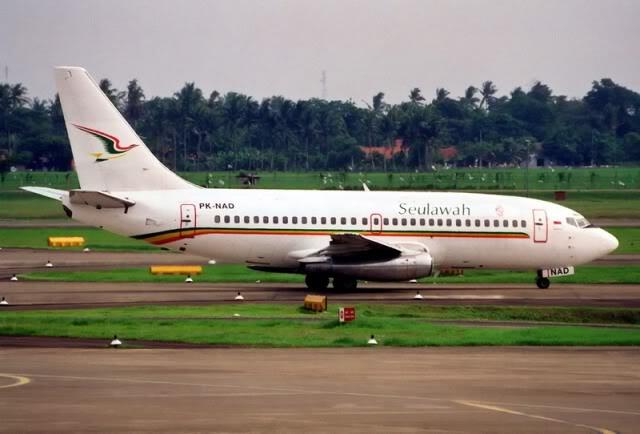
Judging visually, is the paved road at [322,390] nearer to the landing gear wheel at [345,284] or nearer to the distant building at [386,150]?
the landing gear wheel at [345,284]

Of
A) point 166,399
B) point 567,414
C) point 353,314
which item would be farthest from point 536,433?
point 353,314

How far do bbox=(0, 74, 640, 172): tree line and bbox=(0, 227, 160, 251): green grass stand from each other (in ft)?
223

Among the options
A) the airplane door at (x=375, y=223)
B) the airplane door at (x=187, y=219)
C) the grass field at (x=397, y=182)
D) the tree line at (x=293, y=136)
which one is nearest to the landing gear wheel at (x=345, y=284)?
the airplane door at (x=375, y=223)

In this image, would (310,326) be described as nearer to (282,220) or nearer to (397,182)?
(282,220)

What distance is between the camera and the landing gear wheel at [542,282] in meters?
48.3

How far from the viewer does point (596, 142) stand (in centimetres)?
18550

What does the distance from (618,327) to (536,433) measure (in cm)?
1609

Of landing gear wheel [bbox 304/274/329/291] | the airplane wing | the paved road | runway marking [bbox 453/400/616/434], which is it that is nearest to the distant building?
landing gear wheel [bbox 304/274/329/291]

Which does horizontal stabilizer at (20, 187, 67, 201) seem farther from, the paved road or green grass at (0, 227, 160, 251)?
green grass at (0, 227, 160, 251)

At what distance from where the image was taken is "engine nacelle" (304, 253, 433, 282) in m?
45.4

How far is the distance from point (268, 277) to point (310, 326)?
16416mm

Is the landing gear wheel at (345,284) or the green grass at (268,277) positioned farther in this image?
the green grass at (268,277)

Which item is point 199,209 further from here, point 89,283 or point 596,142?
point 596,142

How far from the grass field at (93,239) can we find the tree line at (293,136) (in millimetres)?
68258
